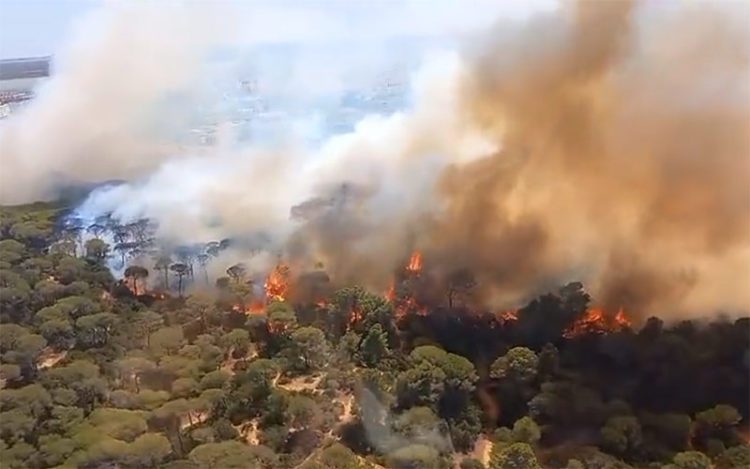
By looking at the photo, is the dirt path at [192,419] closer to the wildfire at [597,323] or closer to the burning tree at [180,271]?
the burning tree at [180,271]

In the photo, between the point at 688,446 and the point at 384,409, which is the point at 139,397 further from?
the point at 688,446

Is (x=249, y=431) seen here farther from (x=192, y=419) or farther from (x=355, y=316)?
(x=355, y=316)

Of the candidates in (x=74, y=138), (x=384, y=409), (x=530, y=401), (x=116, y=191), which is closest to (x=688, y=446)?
(x=530, y=401)

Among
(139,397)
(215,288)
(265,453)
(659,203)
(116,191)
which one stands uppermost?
(116,191)

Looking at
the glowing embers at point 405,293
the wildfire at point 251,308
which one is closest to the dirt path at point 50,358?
the wildfire at point 251,308

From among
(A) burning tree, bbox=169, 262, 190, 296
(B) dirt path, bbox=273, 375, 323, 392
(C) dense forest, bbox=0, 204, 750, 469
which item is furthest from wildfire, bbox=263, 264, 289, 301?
(B) dirt path, bbox=273, 375, 323, 392

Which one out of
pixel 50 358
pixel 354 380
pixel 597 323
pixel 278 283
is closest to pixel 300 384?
pixel 354 380
